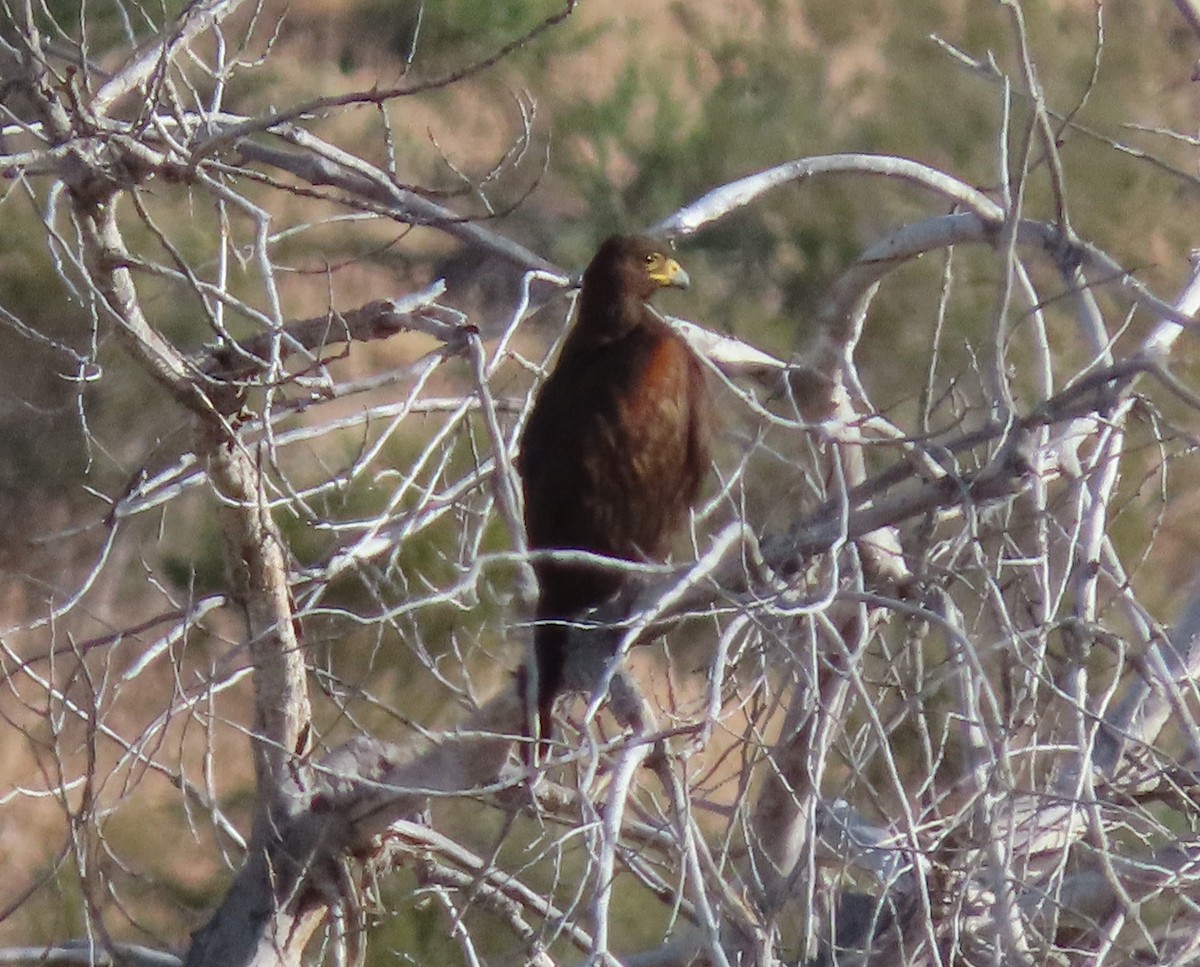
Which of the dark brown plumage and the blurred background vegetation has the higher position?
the dark brown plumage

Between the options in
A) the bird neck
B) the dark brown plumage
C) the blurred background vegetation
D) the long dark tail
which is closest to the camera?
the long dark tail

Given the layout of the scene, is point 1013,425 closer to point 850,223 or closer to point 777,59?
point 850,223

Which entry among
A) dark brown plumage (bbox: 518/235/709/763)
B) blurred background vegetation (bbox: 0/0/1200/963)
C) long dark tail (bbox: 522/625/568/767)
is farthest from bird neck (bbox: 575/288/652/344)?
blurred background vegetation (bbox: 0/0/1200/963)

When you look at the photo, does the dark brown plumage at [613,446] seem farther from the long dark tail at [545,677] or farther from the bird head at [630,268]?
the long dark tail at [545,677]

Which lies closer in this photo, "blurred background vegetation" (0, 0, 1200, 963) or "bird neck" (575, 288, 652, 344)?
"bird neck" (575, 288, 652, 344)

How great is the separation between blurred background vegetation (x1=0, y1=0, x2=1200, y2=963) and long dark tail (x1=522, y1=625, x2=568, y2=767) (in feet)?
12.6

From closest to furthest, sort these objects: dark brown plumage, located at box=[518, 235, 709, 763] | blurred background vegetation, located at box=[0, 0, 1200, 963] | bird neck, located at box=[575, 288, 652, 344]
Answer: dark brown plumage, located at box=[518, 235, 709, 763] < bird neck, located at box=[575, 288, 652, 344] < blurred background vegetation, located at box=[0, 0, 1200, 963]

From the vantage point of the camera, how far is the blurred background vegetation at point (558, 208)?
27.6ft

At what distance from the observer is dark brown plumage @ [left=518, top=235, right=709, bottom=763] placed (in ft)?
12.9

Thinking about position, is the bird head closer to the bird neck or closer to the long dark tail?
the bird neck

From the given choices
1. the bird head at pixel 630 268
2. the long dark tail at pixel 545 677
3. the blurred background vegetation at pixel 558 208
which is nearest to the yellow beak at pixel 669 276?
the bird head at pixel 630 268

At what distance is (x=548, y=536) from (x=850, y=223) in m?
6.04

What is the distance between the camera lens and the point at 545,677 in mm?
3498

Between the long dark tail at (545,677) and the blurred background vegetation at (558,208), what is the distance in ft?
12.6
